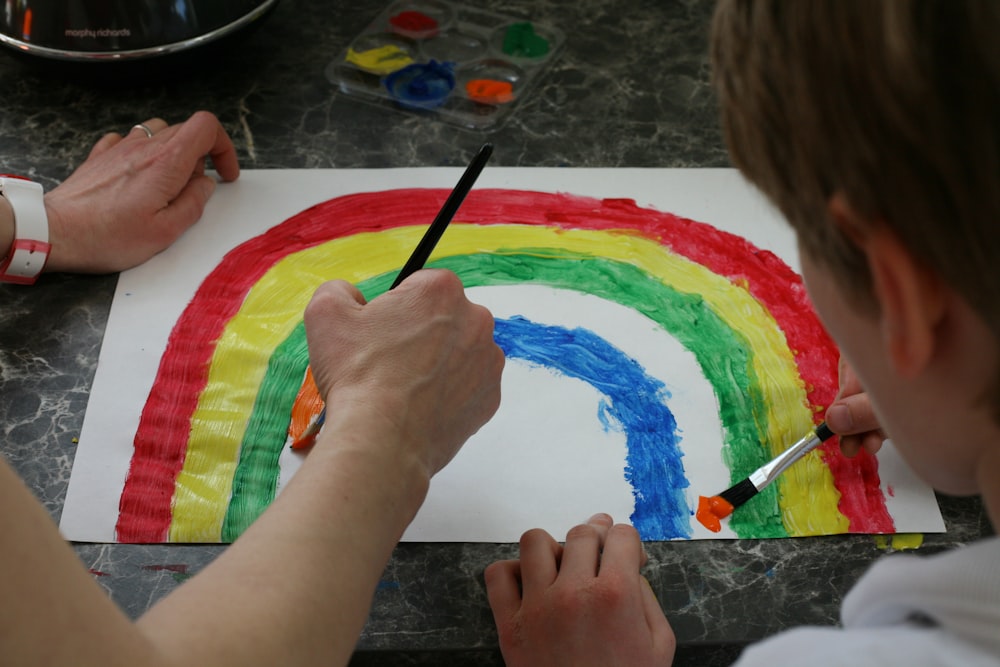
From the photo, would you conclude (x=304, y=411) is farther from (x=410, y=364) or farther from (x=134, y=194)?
(x=134, y=194)

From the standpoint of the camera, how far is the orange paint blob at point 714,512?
1.01 metres

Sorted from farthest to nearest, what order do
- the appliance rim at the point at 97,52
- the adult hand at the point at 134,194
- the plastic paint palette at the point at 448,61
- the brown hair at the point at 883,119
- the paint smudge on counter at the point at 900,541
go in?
the plastic paint palette at the point at 448,61 < the appliance rim at the point at 97,52 < the adult hand at the point at 134,194 < the paint smudge on counter at the point at 900,541 < the brown hair at the point at 883,119

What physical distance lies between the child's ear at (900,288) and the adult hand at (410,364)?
0.46m

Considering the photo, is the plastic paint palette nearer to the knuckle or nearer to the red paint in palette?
the red paint in palette

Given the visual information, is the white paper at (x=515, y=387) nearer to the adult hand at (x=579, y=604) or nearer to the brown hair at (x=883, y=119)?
the adult hand at (x=579, y=604)

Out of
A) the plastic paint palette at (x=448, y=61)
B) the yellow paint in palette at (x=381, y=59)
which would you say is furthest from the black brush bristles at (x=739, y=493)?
the yellow paint in palette at (x=381, y=59)

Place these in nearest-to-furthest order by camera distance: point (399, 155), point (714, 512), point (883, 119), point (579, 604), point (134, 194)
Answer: point (883, 119) → point (579, 604) → point (714, 512) → point (134, 194) → point (399, 155)

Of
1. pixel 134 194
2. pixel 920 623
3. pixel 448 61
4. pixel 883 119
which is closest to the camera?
pixel 883 119

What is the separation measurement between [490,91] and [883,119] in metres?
1.05

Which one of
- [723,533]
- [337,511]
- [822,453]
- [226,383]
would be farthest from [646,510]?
[226,383]

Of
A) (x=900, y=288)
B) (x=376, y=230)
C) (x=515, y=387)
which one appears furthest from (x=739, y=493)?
(x=376, y=230)

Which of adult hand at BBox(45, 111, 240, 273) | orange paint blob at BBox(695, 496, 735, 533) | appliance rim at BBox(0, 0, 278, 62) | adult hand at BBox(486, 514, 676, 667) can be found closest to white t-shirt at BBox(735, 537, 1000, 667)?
adult hand at BBox(486, 514, 676, 667)

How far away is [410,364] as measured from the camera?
953mm

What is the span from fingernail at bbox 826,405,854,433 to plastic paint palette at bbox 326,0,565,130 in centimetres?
70
